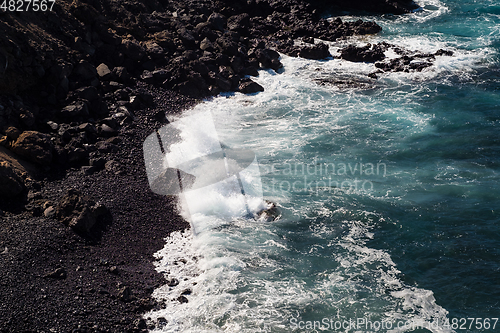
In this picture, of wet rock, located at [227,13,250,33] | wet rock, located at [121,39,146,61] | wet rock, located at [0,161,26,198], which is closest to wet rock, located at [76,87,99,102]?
wet rock, located at [121,39,146,61]

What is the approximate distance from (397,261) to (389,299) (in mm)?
2007

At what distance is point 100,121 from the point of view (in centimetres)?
2342

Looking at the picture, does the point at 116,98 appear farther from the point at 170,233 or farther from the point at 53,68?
the point at 170,233

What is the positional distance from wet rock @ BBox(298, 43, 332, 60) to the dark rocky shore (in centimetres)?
11

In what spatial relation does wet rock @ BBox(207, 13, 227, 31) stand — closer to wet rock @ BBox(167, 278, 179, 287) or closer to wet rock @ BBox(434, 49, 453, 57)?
wet rock @ BBox(434, 49, 453, 57)

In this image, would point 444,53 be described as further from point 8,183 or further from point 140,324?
point 8,183

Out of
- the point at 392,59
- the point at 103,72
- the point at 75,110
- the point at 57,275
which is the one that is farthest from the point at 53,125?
the point at 392,59

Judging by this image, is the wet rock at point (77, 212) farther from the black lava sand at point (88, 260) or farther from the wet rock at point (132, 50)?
the wet rock at point (132, 50)

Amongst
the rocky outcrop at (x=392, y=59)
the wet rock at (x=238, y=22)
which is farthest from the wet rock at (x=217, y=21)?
the rocky outcrop at (x=392, y=59)

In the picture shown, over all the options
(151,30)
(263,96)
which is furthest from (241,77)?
(151,30)

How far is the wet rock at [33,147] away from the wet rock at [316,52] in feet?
72.9

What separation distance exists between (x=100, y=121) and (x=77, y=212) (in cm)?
814

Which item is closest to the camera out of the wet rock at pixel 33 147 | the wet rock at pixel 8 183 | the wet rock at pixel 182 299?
the wet rock at pixel 182 299

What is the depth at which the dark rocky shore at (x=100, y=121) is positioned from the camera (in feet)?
47.2
